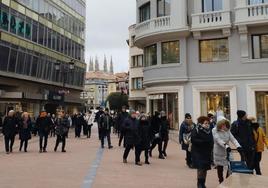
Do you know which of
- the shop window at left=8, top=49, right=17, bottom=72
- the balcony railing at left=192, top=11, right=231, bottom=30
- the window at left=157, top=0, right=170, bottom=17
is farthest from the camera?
the shop window at left=8, top=49, right=17, bottom=72

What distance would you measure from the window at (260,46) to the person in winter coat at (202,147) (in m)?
16.4

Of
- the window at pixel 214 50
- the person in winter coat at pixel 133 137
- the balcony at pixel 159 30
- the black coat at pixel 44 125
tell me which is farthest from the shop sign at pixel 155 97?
the person in winter coat at pixel 133 137

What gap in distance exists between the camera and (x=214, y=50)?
24297mm

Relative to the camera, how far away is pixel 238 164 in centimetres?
743

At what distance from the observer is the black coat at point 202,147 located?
8.03 m

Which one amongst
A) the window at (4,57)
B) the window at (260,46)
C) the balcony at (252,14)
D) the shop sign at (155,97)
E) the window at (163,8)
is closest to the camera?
the balcony at (252,14)

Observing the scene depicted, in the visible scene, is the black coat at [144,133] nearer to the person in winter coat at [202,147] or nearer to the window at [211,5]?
the person in winter coat at [202,147]

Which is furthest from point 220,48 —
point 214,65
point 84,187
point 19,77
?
point 19,77

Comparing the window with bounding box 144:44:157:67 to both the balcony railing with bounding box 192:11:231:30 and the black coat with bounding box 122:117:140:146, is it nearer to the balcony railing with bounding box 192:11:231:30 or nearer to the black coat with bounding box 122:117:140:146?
the balcony railing with bounding box 192:11:231:30

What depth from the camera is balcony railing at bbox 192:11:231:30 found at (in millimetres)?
23281

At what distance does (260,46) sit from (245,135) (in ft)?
48.9

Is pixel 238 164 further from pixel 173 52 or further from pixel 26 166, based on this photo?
pixel 173 52

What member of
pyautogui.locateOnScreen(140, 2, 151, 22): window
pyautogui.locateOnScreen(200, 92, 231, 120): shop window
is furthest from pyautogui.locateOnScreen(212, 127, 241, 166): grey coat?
pyautogui.locateOnScreen(140, 2, 151, 22): window

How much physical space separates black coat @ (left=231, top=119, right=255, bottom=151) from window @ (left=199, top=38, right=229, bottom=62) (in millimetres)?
14790
